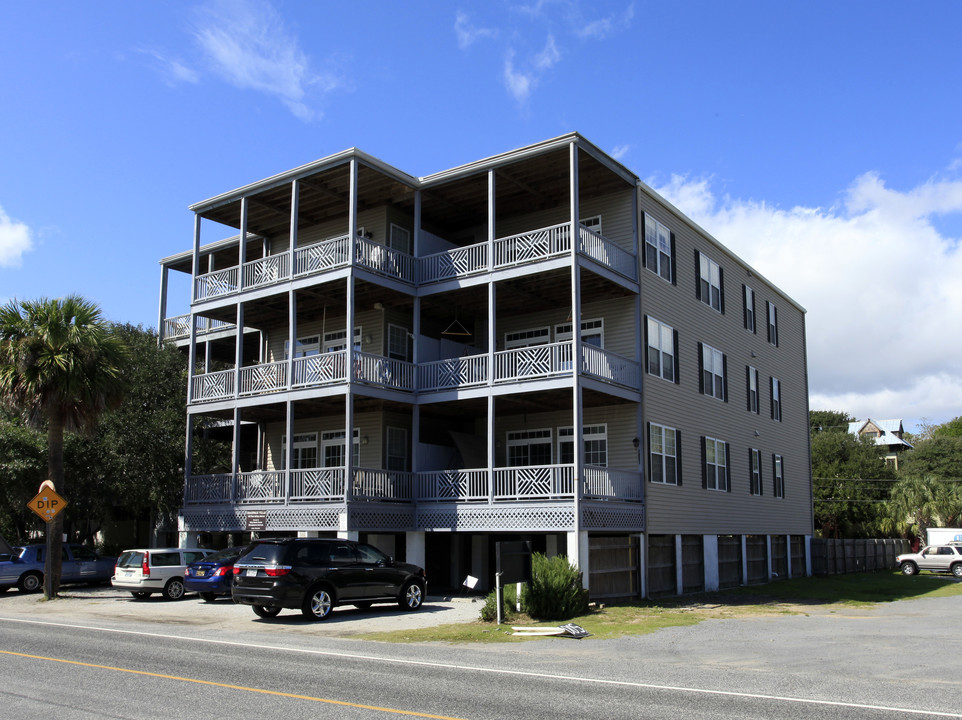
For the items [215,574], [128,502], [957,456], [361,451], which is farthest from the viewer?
[957,456]

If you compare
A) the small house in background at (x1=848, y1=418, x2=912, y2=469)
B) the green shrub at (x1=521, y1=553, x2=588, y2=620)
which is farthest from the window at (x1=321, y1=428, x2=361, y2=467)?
the small house in background at (x1=848, y1=418, x2=912, y2=469)

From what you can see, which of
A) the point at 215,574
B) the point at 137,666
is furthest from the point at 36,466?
the point at 137,666

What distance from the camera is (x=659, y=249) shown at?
28000 mm

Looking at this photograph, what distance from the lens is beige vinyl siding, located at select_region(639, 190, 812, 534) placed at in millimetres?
27219

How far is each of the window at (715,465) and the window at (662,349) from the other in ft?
11.1

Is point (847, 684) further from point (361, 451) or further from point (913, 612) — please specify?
point (361, 451)

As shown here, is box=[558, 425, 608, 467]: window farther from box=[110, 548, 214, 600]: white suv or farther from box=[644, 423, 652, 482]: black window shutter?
box=[110, 548, 214, 600]: white suv

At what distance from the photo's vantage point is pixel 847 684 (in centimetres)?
1087

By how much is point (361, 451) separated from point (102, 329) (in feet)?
28.9

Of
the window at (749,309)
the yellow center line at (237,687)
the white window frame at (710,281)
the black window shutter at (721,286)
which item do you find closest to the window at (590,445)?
the white window frame at (710,281)

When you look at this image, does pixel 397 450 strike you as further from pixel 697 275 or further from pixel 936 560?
pixel 936 560

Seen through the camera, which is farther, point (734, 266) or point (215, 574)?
point (734, 266)

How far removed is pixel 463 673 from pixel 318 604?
25.4 feet

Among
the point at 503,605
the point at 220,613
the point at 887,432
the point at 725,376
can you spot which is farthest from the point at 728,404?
the point at 887,432
